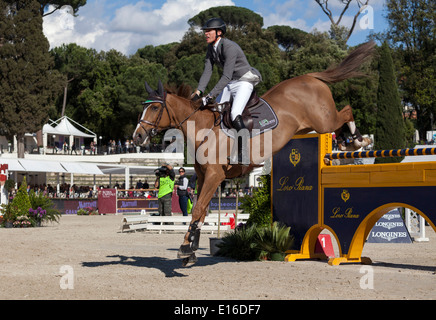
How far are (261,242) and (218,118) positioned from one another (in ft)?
8.98

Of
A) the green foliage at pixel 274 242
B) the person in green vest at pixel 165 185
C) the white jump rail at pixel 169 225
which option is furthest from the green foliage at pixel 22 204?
the green foliage at pixel 274 242

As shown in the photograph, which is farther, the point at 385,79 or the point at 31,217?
the point at 385,79

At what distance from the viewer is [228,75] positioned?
7.95m

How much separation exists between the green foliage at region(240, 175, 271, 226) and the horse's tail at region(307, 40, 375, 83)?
265 centimetres

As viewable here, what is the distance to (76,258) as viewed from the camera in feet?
33.8

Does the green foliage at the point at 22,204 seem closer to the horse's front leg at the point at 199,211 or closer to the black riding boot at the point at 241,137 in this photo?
the horse's front leg at the point at 199,211

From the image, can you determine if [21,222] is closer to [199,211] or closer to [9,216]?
[9,216]

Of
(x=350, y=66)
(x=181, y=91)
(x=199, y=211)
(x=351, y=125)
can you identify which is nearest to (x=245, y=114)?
(x=181, y=91)

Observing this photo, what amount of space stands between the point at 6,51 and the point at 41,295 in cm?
4676

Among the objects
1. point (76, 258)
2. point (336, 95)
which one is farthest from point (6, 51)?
point (76, 258)

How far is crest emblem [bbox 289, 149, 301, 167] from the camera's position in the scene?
401 inches

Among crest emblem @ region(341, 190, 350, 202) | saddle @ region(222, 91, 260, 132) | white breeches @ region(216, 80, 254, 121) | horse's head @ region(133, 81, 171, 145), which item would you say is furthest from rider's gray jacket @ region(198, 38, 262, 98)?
crest emblem @ region(341, 190, 350, 202)

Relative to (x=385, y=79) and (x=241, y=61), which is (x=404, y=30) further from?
(x=241, y=61)

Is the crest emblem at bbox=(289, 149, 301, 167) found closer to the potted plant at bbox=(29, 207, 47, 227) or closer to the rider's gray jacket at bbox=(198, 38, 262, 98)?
the rider's gray jacket at bbox=(198, 38, 262, 98)
